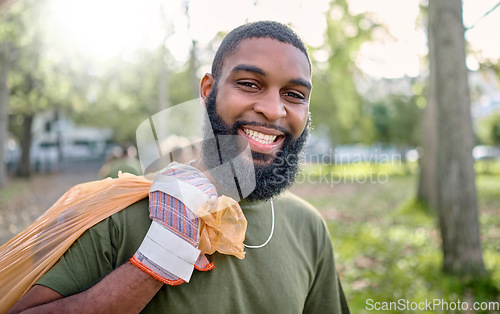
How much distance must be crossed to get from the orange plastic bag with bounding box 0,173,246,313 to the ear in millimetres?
440

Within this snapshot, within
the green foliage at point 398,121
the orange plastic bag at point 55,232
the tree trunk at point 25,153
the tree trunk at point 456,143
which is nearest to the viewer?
the orange plastic bag at point 55,232

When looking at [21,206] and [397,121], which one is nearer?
[21,206]

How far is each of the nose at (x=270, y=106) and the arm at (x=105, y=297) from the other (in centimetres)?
69

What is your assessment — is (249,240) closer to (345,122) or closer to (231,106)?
(231,106)

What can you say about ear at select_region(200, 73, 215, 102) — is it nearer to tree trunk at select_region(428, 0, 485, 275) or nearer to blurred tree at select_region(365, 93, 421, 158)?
tree trunk at select_region(428, 0, 485, 275)

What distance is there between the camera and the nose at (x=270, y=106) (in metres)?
1.59

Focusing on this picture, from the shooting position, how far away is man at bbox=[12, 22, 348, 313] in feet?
4.23

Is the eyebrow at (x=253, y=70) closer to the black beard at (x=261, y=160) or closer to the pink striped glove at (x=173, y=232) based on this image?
the black beard at (x=261, y=160)

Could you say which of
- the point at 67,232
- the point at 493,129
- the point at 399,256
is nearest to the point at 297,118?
the point at 67,232

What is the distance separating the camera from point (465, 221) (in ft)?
17.9

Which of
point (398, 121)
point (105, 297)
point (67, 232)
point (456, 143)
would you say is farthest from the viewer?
point (398, 121)

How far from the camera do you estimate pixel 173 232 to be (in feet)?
4.35

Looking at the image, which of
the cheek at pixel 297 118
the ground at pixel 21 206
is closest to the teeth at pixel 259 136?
the cheek at pixel 297 118

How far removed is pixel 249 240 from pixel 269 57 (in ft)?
2.31
